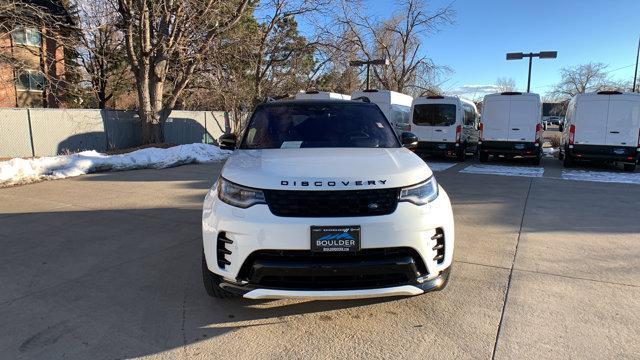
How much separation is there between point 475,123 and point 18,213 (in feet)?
64.5

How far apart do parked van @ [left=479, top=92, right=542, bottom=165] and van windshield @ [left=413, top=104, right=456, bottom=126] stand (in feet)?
4.04

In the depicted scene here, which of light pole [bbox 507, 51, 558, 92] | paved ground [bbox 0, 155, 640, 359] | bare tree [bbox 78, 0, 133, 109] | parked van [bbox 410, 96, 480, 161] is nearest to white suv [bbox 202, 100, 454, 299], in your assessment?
paved ground [bbox 0, 155, 640, 359]

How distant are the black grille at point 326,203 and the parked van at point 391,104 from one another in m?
14.9

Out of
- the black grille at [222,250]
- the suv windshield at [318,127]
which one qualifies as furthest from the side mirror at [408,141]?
the black grille at [222,250]

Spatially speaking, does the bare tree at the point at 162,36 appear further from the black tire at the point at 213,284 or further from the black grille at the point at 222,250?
the black grille at the point at 222,250

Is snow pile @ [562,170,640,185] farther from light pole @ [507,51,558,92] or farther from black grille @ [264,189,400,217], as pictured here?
black grille @ [264,189,400,217]

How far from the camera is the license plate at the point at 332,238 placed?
10.1 ft

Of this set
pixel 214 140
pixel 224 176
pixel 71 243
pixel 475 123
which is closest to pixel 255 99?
pixel 214 140

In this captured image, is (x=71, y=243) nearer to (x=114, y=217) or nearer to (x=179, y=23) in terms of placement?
(x=114, y=217)

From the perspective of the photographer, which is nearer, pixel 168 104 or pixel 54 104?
pixel 168 104

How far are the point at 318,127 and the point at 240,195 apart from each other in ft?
5.63

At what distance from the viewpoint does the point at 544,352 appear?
10.1ft

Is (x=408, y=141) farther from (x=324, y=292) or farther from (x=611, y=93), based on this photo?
(x=611, y=93)

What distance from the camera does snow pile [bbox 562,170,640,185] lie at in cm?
1214
